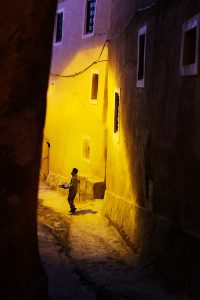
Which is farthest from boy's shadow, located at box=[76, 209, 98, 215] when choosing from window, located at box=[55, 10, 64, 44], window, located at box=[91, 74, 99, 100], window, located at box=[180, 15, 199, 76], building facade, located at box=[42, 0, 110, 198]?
window, located at box=[55, 10, 64, 44]

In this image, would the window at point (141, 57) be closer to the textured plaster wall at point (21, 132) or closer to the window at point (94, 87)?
the window at point (94, 87)

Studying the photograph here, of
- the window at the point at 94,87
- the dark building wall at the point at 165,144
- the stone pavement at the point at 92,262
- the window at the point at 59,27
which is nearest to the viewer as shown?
the stone pavement at the point at 92,262

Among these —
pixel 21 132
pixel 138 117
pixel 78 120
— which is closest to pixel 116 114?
pixel 138 117

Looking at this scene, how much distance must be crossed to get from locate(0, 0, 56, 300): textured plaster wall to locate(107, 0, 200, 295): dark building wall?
3415mm

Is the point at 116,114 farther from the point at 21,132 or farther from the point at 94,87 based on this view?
the point at 21,132

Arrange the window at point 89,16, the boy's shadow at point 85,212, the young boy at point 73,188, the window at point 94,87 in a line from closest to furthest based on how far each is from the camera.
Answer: the boy's shadow at point 85,212
the young boy at point 73,188
the window at point 94,87
the window at point 89,16

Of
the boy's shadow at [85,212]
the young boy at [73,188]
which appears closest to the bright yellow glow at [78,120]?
the young boy at [73,188]

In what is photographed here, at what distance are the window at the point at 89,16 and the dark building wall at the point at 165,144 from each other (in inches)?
183

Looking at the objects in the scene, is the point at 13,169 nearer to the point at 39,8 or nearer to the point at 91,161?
the point at 39,8

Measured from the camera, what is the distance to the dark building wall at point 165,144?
8.76 metres

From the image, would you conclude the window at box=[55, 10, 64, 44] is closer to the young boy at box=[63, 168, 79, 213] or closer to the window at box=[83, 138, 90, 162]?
the window at box=[83, 138, 90, 162]

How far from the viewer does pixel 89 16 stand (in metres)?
18.5

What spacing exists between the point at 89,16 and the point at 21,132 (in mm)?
13513

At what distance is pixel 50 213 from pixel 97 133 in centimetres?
302
